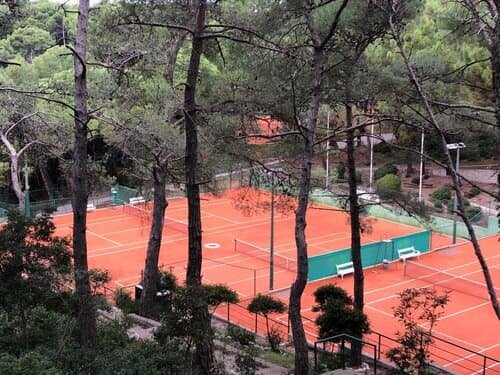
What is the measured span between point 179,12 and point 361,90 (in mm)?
3911

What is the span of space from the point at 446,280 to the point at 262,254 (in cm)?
769

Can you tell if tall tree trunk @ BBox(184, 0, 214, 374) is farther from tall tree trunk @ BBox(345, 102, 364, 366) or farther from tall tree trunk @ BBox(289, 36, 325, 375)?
tall tree trunk @ BBox(345, 102, 364, 366)

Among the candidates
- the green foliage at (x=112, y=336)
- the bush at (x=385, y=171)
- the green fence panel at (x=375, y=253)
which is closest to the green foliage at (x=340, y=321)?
the green foliage at (x=112, y=336)

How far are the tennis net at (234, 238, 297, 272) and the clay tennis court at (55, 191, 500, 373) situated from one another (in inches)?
1.7

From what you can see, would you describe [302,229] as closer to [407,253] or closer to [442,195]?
[407,253]

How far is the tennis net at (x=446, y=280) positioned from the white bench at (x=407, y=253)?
0.29 metres

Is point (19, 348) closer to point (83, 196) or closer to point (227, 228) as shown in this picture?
point (83, 196)

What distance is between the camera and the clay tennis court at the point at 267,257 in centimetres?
2055

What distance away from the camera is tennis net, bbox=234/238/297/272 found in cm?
2639

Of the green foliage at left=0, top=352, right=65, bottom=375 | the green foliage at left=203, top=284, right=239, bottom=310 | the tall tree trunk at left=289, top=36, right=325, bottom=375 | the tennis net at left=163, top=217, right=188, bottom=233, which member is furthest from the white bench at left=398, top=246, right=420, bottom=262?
the green foliage at left=0, top=352, right=65, bottom=375

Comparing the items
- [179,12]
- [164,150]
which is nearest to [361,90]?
[179,12]

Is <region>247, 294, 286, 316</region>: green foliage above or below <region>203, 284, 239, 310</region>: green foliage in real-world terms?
below

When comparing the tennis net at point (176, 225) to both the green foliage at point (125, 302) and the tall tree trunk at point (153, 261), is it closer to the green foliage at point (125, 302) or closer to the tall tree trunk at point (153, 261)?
the green foliage at point (125, 302)

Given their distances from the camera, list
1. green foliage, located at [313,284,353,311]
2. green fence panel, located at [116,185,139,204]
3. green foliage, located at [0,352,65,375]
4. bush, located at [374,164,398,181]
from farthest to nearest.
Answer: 1. bush, located at [374,164,398,181]
2. green fence panel, located at [116,185,139,204]
3. green foliage, located at [313,284,353,311]
4. green foliage, located at [0,352,65,375]
